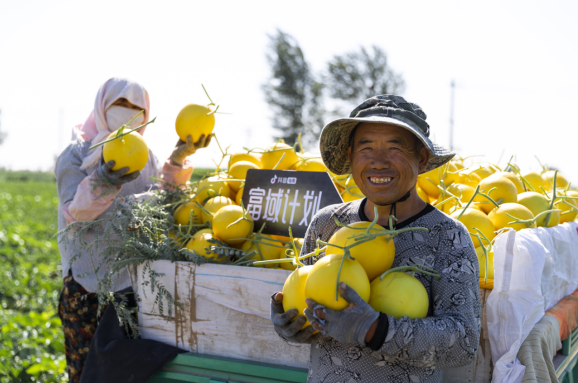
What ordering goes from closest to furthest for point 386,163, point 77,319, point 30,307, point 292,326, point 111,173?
1. point 292,326
2. point 386,163
3. point 111,173
4. point 77,319
5. point 30,307

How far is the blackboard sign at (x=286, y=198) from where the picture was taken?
230cm

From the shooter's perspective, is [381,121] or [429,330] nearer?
[429,330]

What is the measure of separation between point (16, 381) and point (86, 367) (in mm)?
2171

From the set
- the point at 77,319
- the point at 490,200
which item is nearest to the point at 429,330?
the point at 490,200

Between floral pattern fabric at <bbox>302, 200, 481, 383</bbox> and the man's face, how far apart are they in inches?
4.9

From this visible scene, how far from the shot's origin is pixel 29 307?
617 centimetres

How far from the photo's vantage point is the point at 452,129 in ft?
69.1

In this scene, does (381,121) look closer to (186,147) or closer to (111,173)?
(111,173)

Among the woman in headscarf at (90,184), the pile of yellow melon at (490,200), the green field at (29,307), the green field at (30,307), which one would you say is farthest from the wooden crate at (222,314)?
the green field at (29,307)

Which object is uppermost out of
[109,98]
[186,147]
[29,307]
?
[109,98]

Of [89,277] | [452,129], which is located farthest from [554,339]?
[452,129]

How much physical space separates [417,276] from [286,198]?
3.89 ft

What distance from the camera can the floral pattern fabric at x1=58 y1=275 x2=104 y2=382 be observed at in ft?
8.63

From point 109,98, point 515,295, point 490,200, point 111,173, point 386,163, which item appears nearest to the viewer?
point 386,163
